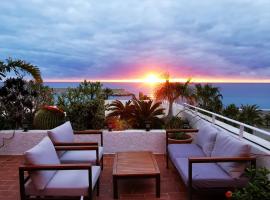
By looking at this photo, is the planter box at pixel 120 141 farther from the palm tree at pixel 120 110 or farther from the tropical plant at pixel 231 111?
the tropical plant at pixel 231 111

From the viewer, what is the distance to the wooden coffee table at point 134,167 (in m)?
3.25

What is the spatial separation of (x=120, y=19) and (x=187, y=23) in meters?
1.98

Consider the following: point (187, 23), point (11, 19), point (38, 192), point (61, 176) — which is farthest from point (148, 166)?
point (11, 19)

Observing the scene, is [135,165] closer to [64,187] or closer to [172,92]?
→ [64,187]

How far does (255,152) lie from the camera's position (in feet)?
10.2

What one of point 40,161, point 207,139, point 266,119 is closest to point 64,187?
point 40,161

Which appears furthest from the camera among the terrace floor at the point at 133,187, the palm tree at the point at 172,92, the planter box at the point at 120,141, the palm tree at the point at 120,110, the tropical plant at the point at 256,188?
the palm tree at the point at 172,92

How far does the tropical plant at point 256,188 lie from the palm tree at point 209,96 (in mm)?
5332

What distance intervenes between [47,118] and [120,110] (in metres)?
1.86

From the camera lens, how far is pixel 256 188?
8.32 ft

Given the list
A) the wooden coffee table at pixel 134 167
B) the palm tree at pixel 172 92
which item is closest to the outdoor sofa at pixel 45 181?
the wooden coffee table at pixel 134 167

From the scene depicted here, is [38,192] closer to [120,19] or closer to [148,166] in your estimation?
[148,166]

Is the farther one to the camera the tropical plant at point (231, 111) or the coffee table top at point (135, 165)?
the tropical plant at point (231, 111)

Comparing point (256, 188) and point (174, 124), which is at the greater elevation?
point (174, 124)
